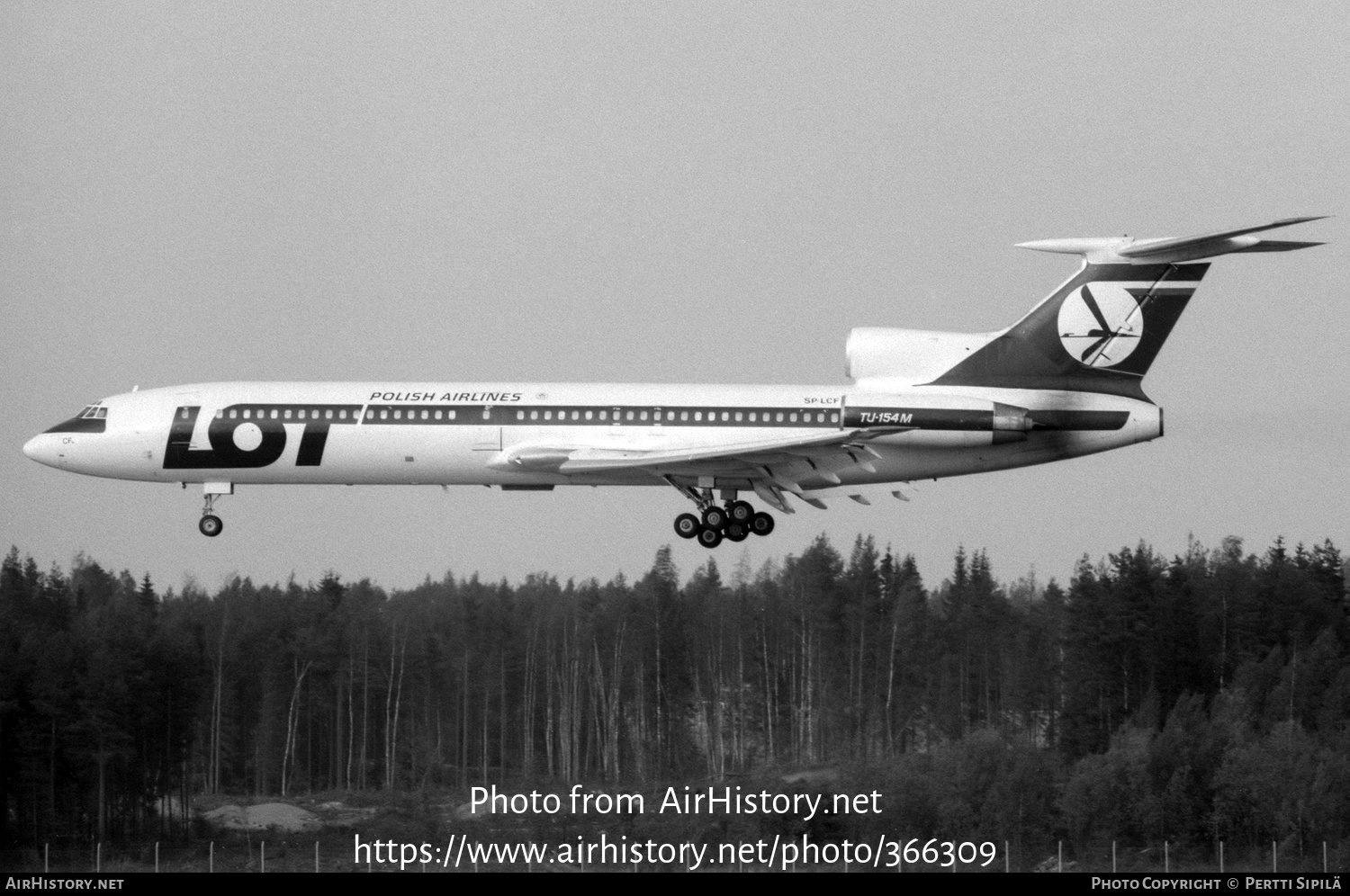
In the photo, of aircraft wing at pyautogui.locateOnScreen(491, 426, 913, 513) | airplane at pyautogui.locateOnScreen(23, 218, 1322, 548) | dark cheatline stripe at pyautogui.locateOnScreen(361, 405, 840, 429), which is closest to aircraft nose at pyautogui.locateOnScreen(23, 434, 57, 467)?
airplane at pyautogui.locateOnScreen(23, 218, 1322, 548)

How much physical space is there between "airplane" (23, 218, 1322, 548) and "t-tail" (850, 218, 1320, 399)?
38 mm

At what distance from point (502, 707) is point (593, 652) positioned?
394 centimetres

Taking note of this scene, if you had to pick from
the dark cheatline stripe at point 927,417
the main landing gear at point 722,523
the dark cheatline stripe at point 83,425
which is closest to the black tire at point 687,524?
the main landing gear at point 722,523

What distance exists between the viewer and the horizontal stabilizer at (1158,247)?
40188 mm

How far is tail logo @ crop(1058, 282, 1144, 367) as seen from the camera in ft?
138

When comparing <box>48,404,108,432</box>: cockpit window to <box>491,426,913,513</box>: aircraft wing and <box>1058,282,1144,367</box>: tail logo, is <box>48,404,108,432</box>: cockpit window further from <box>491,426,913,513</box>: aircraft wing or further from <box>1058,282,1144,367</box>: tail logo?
<box>1058,282,1144,367</box>: tail logo

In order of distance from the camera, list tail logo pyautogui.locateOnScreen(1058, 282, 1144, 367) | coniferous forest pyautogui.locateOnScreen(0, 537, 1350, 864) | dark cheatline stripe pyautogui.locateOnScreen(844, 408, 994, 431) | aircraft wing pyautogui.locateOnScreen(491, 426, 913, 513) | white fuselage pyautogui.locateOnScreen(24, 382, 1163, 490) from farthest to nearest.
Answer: coniferous forest pyautogui.locateOnScreen(0, 537, 1350, 864)
tail logo pyautogui.locateOnScreen(1058, 282, 1144, 367)
white fuselage pyautogui.locateOnScreen(24, 382, 1163, 490)
dark cheatline stripe pyautogui.locateOnScreen(844, 408, 994, 431)
aircraft wing pyautogui.locateOnScreen(491, 426, 913, 513)

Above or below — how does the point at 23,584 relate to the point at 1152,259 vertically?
below

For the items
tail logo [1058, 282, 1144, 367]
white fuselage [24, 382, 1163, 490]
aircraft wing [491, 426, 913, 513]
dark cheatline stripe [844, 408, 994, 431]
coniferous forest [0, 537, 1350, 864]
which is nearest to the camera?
aircraft wing [491, 426, 913, 513]

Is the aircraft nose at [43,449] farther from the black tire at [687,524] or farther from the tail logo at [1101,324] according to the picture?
the tail logo at [1101,324]

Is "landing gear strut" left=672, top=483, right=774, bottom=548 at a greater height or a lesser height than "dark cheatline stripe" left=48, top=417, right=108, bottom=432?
lesser

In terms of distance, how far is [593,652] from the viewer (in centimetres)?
6538

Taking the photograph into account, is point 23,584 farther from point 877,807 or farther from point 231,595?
point 877,807

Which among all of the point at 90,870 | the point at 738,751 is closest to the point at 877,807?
the point at 738,751
